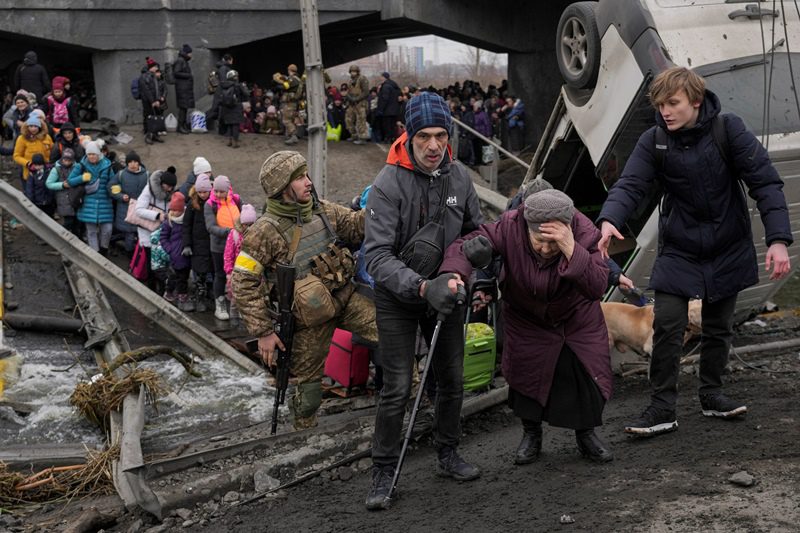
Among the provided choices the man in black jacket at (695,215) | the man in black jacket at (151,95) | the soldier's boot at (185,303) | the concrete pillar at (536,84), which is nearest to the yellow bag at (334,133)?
the man in black jacket at (151,95)

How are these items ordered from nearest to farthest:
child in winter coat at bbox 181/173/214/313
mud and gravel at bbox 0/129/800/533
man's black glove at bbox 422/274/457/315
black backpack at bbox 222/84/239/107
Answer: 1. mud and gravel at bbox 0/129/800/533
2. man's black glove at bbox 422/274/457/315
3. child in winter coat at bbox 181/173/214/313
4. black backpack at bbox 222/84/239/107

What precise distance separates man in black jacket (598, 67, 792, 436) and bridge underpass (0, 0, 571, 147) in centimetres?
1735

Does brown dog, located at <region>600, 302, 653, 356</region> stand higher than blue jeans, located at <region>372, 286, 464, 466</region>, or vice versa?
blue jeans, located at <region>372, 286, 464, 466</region>

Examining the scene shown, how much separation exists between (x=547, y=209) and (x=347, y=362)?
3051 millimetres

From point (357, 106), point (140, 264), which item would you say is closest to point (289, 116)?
point (357, 106)

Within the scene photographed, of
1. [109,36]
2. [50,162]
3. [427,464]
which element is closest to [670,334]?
[427,464]

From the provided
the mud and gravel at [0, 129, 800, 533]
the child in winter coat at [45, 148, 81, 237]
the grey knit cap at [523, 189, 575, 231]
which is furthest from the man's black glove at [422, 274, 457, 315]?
the child in winter coat at [45, 148, 81, 237]

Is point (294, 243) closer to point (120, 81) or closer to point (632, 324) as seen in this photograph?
point (632, 324)

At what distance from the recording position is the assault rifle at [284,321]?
5.91m

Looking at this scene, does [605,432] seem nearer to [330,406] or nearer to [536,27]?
[330,406]

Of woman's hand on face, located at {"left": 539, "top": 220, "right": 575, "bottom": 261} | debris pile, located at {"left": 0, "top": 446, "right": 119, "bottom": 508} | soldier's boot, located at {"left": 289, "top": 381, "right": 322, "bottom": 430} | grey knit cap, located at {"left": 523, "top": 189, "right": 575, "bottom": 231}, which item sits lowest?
debris pile, located at {"left": 0, "top": 446, "right": 119, "bottom": 508}

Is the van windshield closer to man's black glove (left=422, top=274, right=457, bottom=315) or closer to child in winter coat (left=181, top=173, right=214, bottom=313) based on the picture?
man's black glove (left=422, top=274, right=457, bottom=315)

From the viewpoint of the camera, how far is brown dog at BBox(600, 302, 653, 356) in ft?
22.8

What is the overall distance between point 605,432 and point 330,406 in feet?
7.43
